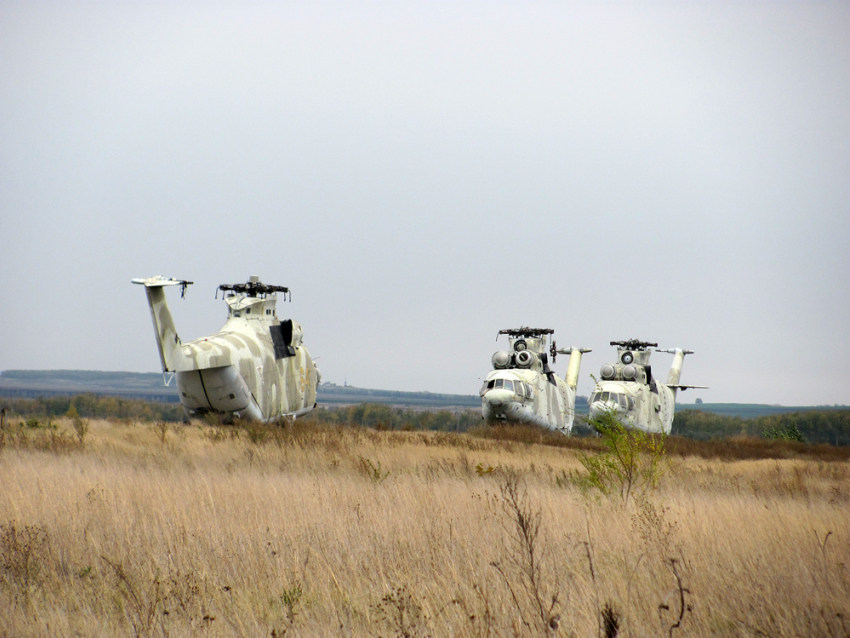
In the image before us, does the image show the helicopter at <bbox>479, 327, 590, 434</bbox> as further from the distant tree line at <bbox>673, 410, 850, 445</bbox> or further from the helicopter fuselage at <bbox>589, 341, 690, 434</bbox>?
the distant tree line at <bbox>673, 410, 850, 445</bbox>

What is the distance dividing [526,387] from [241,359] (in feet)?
36.2

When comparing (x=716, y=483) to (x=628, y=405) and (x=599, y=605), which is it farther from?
(x=628, y=405)

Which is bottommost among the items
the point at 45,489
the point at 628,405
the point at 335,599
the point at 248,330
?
A: the point at 628,405

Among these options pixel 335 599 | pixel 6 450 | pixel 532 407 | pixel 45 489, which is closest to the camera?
pixel 335 599

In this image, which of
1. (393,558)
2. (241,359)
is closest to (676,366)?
(241,359)

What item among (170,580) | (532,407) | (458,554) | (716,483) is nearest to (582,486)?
(716,483)

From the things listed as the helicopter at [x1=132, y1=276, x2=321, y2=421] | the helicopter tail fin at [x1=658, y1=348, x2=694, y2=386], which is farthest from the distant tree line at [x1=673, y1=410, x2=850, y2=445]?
the helicopter at [x1=132, y1=276, x2=321, y2=421]

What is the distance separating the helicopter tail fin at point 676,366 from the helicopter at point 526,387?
8259mm

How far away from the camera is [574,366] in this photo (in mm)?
35500

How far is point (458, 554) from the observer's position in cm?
594

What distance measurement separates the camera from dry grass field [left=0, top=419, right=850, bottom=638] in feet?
14.2

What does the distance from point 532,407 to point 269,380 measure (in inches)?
397

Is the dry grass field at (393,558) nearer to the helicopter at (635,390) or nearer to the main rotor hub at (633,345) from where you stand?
the helicopter at (635,390)

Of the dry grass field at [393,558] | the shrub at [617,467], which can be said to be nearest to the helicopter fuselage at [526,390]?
the dry grass field at [393,558]
